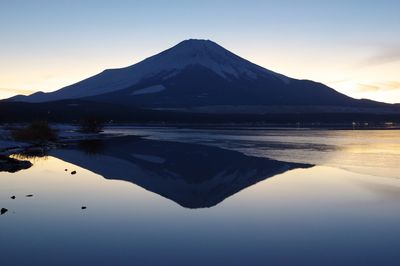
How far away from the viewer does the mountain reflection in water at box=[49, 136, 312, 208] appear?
751 inches

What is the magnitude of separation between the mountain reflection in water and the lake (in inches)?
3.7

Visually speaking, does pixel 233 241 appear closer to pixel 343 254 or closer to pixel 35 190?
pixel 343 254

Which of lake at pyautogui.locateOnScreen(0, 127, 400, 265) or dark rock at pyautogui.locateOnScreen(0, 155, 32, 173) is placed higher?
dark rock at pyautogui.locateOnScreen(0, 155, 32, 173)

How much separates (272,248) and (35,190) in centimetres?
1156

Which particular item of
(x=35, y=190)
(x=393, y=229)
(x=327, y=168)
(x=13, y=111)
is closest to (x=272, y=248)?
(x=393, y=229)

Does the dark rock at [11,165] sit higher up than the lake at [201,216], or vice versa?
the dark rock at [11,165]

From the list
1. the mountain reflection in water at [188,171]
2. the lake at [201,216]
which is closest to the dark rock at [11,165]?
the lake at [201,216]

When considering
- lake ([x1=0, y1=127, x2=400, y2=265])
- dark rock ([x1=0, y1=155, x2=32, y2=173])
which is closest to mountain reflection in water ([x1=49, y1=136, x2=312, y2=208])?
lake ([x1=0, y1=127, x2=400, y2=265])

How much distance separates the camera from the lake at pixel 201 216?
10.4 meters

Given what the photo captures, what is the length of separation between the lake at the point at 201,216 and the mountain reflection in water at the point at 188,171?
0.31 ft

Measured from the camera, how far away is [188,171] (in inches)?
1038

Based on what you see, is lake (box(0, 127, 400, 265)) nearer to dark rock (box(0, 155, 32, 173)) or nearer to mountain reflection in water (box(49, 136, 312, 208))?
mountain reflection in water (box(49, 136, 312, 208))

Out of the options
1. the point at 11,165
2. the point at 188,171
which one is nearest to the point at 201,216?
the point at 188,171

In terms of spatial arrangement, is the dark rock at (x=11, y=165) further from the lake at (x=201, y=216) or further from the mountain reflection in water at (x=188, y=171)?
the mountain reflection in water at (x=188, y=171)
